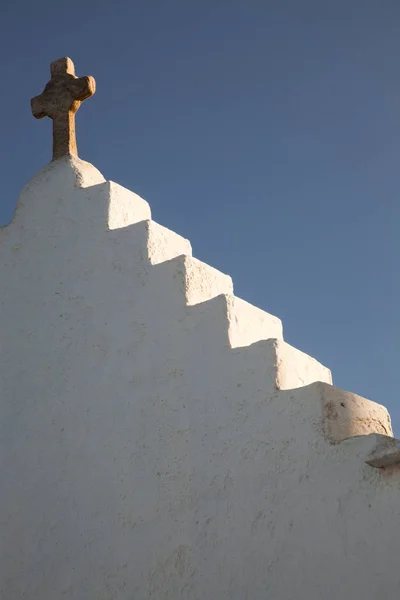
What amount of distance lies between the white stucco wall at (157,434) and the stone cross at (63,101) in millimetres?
235

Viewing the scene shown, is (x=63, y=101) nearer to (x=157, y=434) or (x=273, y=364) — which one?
(x=157, y=434)

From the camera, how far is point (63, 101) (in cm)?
712

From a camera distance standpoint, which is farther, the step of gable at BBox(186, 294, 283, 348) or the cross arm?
the cross arm

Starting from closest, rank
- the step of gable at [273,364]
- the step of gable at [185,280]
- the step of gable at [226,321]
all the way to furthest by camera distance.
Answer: the step of gable at [273,364] → the step of gable at [226,321] → the step of gable at [185,280]

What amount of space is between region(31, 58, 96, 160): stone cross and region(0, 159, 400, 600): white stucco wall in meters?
0.24

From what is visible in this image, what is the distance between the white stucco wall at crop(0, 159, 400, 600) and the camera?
4562 mm

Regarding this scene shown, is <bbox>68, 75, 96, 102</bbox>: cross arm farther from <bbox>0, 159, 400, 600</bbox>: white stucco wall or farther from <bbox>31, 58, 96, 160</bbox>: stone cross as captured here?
<bbox>0, 159, 400, 600</bbox>: white stucco wall

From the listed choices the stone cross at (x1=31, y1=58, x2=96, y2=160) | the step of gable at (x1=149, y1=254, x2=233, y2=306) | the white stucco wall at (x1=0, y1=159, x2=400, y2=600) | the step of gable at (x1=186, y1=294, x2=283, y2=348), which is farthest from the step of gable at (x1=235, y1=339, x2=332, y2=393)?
the stone cross at (x1=31, y1=58, x2=96, y2=160)

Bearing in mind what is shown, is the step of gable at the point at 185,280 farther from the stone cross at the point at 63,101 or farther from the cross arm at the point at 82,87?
the cross arm at the point at 82,87

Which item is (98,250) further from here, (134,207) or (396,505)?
(396,505)

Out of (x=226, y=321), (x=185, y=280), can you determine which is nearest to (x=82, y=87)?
(x=185, y=280)

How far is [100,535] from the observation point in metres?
5.55

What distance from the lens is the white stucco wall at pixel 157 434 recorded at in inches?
180

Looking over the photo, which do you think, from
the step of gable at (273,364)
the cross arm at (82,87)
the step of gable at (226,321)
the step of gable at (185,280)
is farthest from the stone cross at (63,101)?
the step of gable at (273,364)
